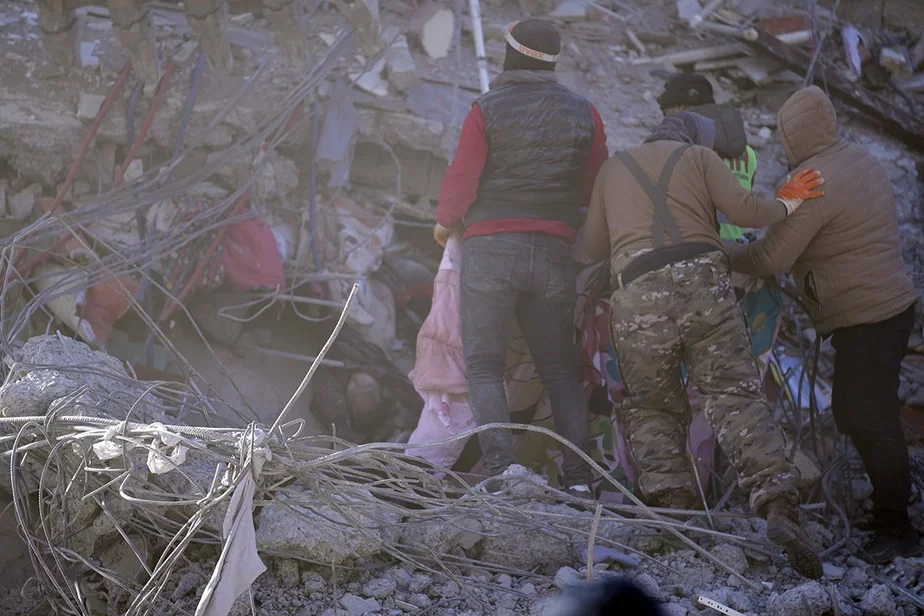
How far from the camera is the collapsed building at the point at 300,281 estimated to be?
12.0 ft

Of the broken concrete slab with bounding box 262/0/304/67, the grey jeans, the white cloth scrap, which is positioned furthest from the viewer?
the broken concrete slab with bounding box 262/0/304/67

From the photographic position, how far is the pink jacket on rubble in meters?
4.86

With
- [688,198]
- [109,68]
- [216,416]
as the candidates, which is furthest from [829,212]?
[109,68]

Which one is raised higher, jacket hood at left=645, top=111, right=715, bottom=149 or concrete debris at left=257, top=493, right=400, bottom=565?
jacket hood at left=645, top=111, right=715, bottom=149

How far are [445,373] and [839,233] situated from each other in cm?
185

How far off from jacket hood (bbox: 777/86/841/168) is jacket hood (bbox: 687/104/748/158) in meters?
0.31

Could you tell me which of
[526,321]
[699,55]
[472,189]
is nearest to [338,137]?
[472,189]

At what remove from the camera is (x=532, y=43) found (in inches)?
182

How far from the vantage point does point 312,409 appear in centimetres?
610

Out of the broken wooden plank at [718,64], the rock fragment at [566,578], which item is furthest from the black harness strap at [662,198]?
the broken wooden plank at [718,64]

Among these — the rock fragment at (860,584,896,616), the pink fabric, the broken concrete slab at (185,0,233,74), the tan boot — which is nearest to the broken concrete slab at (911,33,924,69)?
the broken concrete slab at (185,0,233,74)

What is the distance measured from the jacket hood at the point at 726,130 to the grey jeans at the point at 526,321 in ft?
2.87

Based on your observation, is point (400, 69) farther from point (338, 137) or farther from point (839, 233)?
point (839, 233)

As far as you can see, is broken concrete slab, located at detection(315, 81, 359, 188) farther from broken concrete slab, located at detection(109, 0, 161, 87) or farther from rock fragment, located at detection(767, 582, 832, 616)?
rock fragment, located at detection(767, 582, 832, 616)
